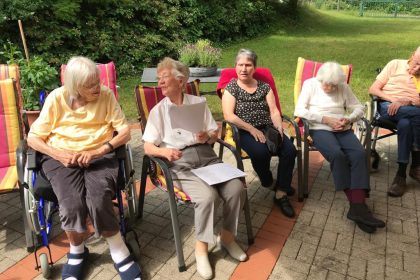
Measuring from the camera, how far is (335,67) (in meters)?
3.35

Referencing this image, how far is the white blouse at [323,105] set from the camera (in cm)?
346

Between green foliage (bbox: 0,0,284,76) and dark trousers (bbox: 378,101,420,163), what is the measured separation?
6693mm

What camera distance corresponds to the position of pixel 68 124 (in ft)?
8.46

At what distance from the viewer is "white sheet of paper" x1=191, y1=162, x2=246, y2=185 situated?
2.51 m

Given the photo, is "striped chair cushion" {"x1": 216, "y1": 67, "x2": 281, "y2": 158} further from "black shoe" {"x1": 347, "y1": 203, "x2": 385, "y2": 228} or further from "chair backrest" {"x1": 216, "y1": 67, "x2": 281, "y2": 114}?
"black shoe" {"x1": 347, "y1": 203, "x2": 385, "y2": 228}

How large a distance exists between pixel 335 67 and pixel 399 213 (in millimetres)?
1412

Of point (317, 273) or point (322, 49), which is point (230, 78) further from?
point (322, 49)

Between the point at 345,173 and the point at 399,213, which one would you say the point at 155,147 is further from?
the point at 399,213

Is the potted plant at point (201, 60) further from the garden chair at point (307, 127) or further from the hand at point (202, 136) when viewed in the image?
the hand at point (202, 136)

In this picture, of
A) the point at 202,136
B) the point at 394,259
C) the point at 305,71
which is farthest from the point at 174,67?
the point at 394,259

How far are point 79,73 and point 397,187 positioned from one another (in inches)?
119

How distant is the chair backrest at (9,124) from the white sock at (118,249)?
114 cm

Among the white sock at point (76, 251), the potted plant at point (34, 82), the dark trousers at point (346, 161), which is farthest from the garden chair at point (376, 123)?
the potted plant at point (34, 82)

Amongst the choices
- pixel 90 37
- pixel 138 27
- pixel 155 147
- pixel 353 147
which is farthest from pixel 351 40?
pixel 155 147
